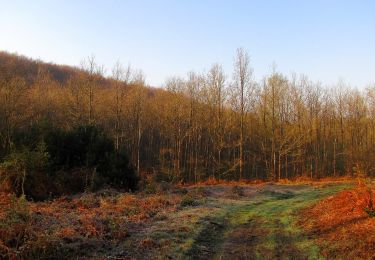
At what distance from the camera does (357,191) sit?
1524 centimetres

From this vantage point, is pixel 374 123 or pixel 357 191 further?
pixel 374 123

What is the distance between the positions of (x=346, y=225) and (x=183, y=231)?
5.00m

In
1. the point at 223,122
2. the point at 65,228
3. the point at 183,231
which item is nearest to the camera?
the point at 65,228

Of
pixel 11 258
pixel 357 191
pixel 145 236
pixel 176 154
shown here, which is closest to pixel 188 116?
pixel 176 154

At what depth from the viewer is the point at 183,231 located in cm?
1207

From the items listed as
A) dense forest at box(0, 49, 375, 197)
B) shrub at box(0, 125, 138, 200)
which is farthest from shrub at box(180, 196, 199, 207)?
dense forest at box(0, 49, 375, 197)

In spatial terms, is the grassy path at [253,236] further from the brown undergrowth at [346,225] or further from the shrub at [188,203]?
the shrub at [188,203]

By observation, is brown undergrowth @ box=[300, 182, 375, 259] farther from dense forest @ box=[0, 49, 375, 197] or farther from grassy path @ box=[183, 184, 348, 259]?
dense forest @ box=[0, 49, 375, 197]

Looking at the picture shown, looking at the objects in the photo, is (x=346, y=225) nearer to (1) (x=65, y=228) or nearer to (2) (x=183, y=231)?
(2) (x=183, y=231)

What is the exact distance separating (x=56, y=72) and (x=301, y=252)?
114 meters

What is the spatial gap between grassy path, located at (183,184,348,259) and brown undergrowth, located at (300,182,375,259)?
0.41m

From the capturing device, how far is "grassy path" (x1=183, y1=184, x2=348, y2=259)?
32.4 feet

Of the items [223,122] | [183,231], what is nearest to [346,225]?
[183,231]

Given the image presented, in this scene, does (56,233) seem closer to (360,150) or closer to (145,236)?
(145,236)
